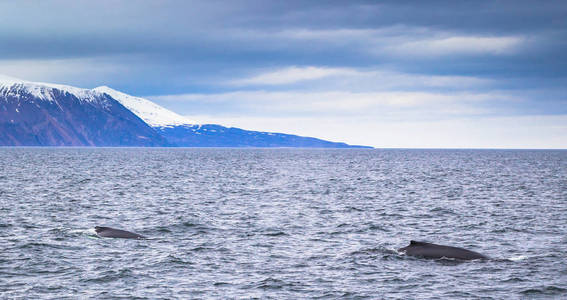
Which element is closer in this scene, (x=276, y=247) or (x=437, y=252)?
(x=437, y=252)

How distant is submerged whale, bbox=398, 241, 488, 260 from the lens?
2908 centimetres

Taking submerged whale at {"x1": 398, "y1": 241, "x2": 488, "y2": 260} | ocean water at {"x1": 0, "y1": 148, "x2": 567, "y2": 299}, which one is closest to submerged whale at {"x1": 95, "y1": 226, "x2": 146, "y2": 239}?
ocean water at {"x1": 0, "y1": 148, "x2": 567, "y2": 299}

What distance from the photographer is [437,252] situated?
29.6 m

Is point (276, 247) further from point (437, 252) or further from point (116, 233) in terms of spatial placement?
point (116, 233)

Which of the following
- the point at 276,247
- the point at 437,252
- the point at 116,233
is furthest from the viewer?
the point at 116,233

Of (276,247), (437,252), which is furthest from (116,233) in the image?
(437,252)

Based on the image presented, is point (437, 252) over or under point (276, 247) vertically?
over

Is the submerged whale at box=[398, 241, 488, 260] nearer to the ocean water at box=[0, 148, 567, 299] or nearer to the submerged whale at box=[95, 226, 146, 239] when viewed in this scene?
the ocean water at box=[0, 148, 567, 299]

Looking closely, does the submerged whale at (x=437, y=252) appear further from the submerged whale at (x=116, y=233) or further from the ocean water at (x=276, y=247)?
the submerged whale at (x=116, y=233)

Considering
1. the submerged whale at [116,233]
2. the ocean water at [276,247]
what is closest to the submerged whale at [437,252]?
the ocean water at [276,247]

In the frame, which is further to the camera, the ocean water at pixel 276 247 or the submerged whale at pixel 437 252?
the submerged whale at pixel 437 252

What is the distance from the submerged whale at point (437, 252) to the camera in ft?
95.4

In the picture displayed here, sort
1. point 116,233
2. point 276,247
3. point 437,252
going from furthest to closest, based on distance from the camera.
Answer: point 116,233, point 276,247, point 437,252

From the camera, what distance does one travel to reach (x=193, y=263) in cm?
2809
